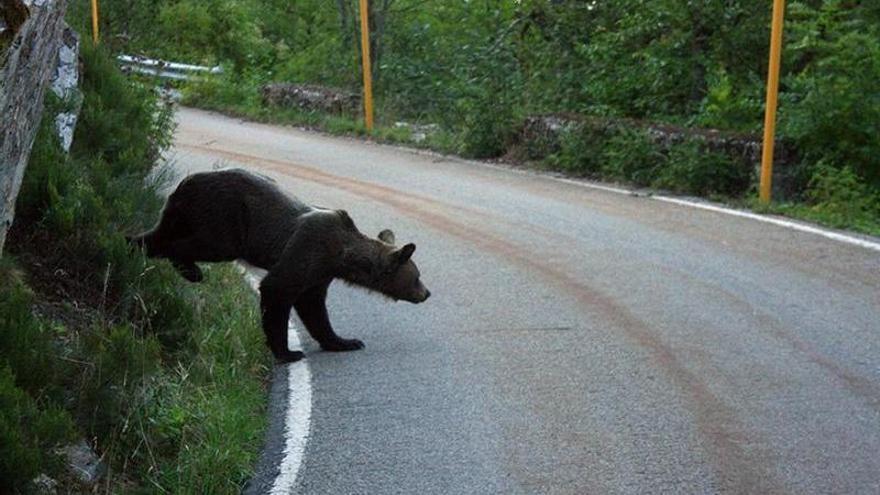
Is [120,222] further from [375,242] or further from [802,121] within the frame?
[802,121]

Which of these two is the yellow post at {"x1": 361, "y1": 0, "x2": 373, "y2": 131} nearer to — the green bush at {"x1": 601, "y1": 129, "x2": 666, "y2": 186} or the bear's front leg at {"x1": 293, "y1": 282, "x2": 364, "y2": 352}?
the green bush at {"x1": 601, "y1": 129, "x2": 666, "y2": 186}

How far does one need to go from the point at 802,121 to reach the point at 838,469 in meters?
9.30

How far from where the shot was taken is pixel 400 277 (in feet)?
32.1

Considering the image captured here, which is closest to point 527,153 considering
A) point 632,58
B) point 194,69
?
point 632,58

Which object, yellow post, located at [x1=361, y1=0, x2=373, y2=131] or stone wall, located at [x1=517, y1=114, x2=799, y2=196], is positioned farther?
yellow post, located at [x1=361, y1=0, x2=373, y2=131]

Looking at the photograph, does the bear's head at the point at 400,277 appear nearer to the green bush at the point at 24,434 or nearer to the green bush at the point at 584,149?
the green bush at the point at 24,434

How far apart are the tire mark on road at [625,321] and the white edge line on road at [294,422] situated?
1.94 m

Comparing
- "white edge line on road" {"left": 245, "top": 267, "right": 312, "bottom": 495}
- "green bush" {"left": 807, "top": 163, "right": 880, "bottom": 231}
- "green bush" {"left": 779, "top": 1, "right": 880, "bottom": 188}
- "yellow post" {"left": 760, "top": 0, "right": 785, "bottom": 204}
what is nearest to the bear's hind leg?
"white edge line on road" {"left": 245, "top": 267, "right": 312, "bottom": 495}

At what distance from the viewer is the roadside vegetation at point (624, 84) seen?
15984 mm

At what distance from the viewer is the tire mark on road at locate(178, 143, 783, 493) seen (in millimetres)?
7176

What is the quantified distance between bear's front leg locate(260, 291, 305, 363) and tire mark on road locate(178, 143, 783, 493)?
7.11 ft

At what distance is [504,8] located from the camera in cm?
2536

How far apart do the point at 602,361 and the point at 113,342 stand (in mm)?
2978

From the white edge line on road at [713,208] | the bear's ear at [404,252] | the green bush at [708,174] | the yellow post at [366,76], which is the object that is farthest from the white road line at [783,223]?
the yellow post at [366,76]
